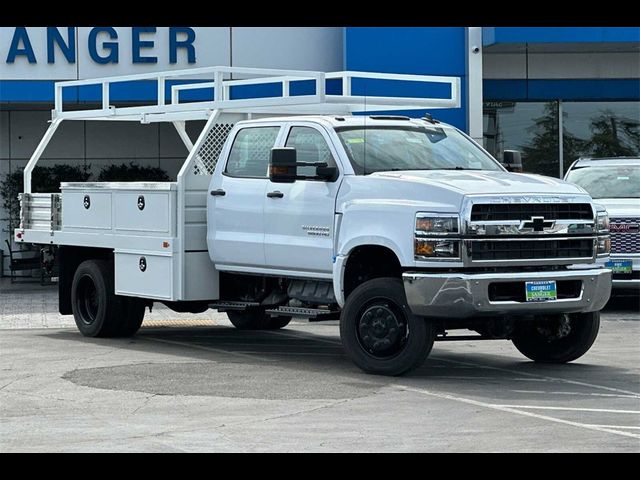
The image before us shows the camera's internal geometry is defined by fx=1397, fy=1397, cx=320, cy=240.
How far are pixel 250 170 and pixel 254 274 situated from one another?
1.00 metres

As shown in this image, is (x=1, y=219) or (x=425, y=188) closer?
(x=425, y=188)

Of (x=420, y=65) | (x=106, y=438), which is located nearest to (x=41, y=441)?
(x=106, y=438)

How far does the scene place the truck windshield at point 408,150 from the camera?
41.0 feet

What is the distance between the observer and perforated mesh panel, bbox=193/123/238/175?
14.0m

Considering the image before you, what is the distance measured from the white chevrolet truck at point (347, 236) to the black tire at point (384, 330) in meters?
0.01

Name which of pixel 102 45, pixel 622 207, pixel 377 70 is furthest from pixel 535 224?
pixel 102 45

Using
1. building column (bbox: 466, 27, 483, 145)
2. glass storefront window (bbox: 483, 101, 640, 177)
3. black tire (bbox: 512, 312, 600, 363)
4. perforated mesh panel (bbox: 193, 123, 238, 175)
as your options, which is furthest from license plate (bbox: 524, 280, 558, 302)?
glass storefront window (bbox: 483, 101, 640, 177)

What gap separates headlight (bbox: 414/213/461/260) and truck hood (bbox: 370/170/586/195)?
28 centimetres

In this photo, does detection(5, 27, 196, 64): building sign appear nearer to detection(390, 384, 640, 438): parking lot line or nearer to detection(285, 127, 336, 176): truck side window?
detection(285, 127, 336, 176): truck side window

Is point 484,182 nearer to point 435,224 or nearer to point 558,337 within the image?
point 435,224

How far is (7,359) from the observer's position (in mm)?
13156

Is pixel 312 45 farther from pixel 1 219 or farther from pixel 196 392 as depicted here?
pixel 196 392
